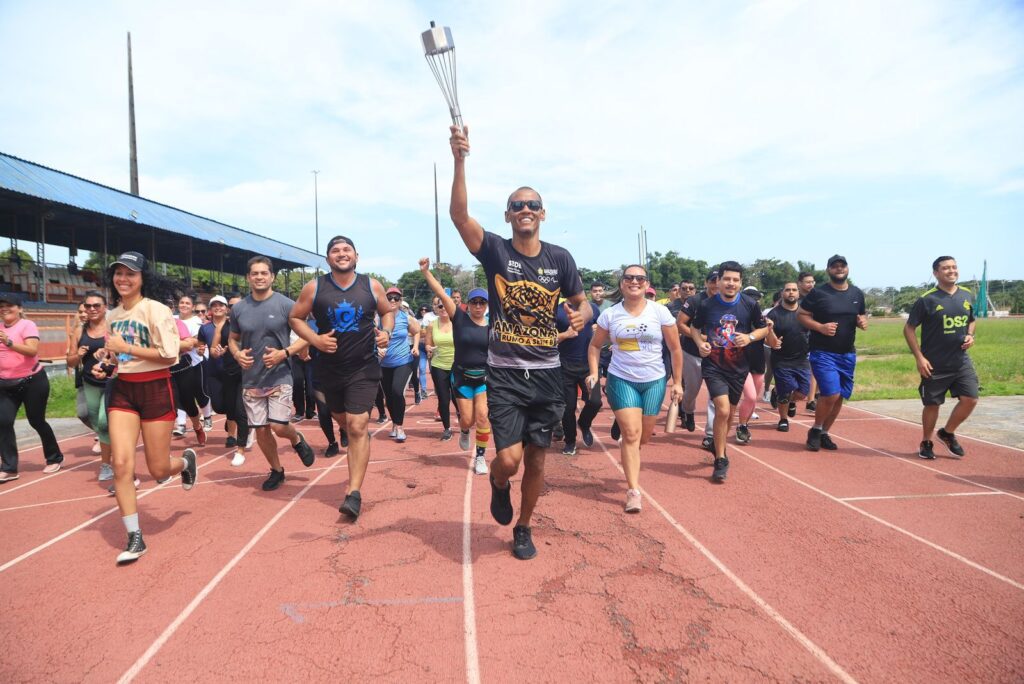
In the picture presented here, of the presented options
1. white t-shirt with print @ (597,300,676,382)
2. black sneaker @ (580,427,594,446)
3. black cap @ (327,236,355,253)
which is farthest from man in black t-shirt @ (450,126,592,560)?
black sneaker @ (580,427,594,446)

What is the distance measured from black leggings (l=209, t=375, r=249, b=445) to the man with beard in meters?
6.85

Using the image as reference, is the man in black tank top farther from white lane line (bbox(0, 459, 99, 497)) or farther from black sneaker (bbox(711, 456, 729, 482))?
white lane line (bbox(0, 459, 99, 497))

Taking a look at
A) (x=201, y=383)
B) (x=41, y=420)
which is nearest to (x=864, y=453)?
(x=201, y=383)

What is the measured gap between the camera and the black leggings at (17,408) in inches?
226

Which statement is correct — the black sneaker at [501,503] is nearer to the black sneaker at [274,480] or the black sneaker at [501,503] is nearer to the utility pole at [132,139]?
the black sneaker at [274,480]

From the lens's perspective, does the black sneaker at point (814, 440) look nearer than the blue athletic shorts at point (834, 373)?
No

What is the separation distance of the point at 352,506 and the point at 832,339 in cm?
566

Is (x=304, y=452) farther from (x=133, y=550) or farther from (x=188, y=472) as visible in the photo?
(x=133, y=550)

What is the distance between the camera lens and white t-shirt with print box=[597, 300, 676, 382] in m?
4.70

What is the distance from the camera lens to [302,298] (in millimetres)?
4641

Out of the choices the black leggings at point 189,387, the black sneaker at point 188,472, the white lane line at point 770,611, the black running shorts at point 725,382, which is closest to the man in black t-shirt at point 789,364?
the black running shorts at point 725,382

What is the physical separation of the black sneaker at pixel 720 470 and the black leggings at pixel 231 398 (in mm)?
5317

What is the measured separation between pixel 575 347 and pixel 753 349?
2.21 m

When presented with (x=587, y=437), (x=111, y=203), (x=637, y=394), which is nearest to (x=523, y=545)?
(x=637, y=394)
